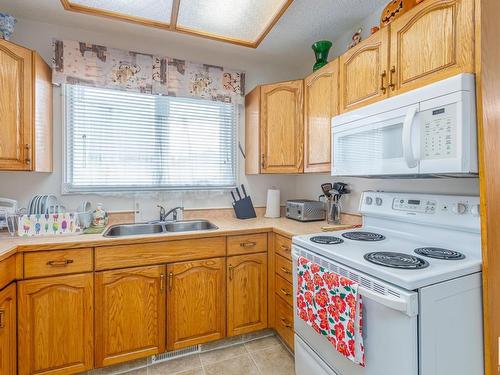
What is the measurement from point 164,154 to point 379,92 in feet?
5.55

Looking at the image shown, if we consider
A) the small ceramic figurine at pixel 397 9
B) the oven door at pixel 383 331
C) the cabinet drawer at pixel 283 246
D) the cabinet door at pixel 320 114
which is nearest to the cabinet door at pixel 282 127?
the cabinet door at pixel 320 114

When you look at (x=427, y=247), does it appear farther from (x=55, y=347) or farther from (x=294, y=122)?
(x=55, y=347)

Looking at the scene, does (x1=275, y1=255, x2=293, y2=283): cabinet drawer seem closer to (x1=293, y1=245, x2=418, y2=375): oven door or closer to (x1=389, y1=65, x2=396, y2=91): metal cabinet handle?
(x1=293, y1=245, x2=418, y2=375): oven door

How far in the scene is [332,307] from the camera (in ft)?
3.73

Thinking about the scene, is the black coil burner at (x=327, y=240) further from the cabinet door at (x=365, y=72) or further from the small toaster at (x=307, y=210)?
the cabinet door at (x=365, y=72)

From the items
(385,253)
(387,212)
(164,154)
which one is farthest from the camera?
(164,154)

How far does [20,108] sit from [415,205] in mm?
2404

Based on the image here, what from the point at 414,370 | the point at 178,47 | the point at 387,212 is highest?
the point at 178,47

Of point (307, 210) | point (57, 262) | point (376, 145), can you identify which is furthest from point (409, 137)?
point (57, 262)

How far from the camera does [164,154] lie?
2.27m

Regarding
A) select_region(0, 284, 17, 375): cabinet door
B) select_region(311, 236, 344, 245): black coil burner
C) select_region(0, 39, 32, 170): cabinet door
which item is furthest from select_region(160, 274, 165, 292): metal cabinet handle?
select_region(0, 39, 32, 170): cabinet door

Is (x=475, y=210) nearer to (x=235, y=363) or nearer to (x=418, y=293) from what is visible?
(x=418, y=293)

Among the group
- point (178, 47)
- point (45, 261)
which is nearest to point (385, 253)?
point (45, 261)

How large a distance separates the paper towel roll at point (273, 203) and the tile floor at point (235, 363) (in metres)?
1.04
